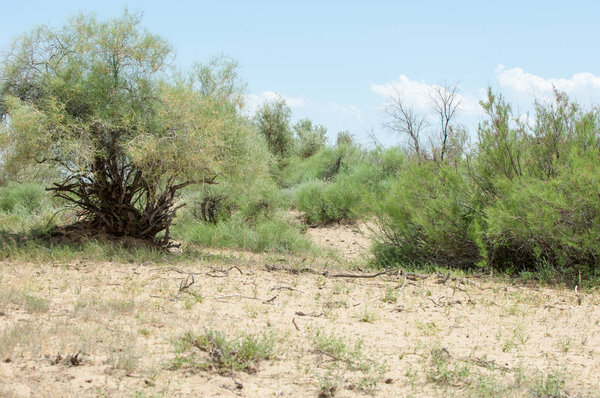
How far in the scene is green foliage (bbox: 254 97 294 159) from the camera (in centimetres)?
3388

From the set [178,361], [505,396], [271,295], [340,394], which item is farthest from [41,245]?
[505,396]

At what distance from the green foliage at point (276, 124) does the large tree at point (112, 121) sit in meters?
21.4

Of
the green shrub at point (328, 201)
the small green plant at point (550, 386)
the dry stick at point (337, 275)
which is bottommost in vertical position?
the small green plant at point (550, 386)

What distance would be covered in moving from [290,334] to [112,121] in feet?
22.4

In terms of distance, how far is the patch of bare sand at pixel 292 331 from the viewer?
4.52 m

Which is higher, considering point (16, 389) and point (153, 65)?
point (153, 65)

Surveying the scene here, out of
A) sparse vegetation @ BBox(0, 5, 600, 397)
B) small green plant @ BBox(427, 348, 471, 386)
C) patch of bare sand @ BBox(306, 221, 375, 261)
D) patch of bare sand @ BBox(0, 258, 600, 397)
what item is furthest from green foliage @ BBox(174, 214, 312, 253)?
small green plant @ BBox(427, 348, 471, 386)

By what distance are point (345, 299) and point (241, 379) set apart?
3450 millimetres

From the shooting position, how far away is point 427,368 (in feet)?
16.7

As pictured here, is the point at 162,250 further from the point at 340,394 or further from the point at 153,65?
the point at 340,394

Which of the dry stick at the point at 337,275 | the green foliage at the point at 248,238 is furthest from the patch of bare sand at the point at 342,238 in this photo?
the dry stick at the point at 337,275

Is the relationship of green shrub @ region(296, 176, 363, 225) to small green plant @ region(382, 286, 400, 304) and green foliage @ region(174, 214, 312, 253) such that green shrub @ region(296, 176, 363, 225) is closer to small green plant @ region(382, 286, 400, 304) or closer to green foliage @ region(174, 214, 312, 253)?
green foliage @ region(174, 214, 312, 253)

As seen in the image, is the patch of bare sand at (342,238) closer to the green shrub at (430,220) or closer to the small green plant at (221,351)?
the green shrub at (430,220)

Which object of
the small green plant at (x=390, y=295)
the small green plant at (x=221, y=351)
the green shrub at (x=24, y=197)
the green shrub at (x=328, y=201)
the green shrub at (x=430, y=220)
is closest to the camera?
the small green plant at (x=221, y=351)
